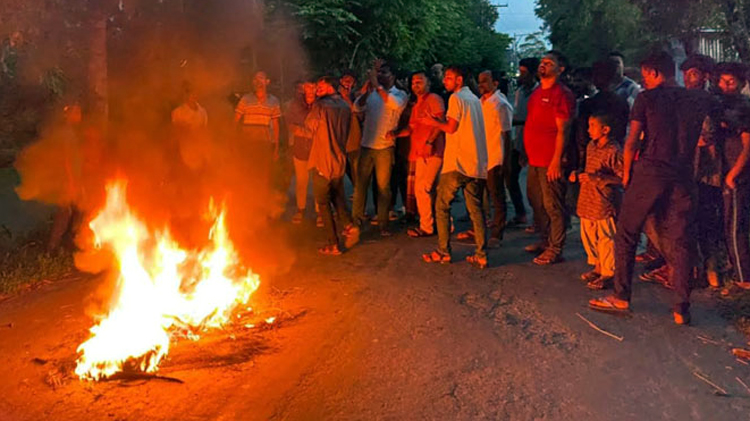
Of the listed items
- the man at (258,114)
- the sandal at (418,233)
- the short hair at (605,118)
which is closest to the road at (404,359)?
the short hair at (605,118)

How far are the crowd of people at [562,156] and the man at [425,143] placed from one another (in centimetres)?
2

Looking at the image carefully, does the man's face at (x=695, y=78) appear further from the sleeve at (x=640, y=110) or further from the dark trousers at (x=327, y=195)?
the dark trousers at (x=327, y=195)

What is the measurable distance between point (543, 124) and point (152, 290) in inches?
164

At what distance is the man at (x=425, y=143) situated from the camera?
23.0ft

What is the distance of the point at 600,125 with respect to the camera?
5.99 metres

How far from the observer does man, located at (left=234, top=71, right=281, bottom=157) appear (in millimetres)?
8719

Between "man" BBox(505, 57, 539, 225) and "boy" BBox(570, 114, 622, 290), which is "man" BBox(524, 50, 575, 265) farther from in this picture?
"man" BBox(505, 57, 539, 225)

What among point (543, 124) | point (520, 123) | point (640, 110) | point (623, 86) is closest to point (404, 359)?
point (640, 110)

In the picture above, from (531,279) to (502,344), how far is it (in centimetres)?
177

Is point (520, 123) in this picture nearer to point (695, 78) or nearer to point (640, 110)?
point (695, 78)

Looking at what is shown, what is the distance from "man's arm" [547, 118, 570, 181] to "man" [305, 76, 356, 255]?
2.26m

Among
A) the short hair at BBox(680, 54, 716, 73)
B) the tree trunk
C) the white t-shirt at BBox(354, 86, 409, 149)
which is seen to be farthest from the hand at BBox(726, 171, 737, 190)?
the tree trunk

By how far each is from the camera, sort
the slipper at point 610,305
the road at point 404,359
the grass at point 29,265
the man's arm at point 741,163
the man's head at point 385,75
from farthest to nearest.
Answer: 1. the man's head at point 385,75
2. the grass at point 29,265
3. the man's arm at point 741,163
4. the slipper at point 610,305
5. the road at point 404,359

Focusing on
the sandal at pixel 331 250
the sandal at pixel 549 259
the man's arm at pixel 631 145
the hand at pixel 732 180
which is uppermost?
the man's arm at pixel 631 145
